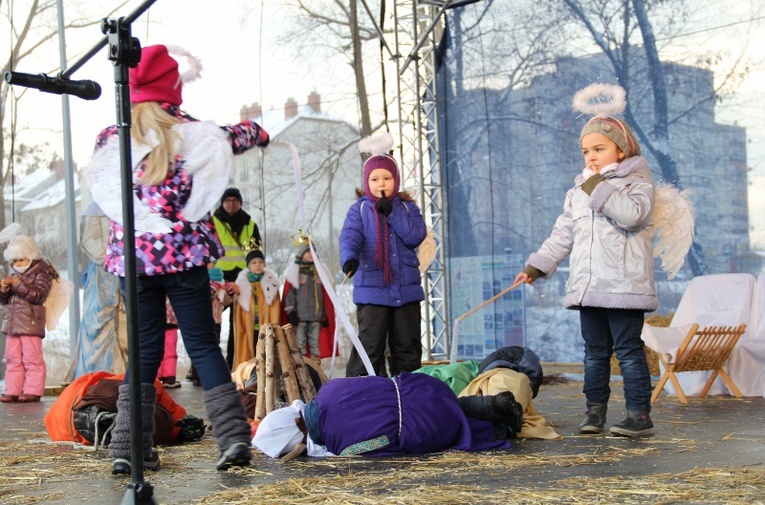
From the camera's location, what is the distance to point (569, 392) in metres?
7.04

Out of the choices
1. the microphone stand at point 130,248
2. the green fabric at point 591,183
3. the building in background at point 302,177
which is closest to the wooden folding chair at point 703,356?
the green fabric at point 591,183

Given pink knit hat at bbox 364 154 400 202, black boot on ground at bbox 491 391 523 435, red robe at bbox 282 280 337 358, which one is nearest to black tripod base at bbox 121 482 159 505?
black boot on ground at bbox 491 391 523 435

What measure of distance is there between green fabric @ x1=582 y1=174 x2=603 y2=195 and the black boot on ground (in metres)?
1.04

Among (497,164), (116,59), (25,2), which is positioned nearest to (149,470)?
(116,59)

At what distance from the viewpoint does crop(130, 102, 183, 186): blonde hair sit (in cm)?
372

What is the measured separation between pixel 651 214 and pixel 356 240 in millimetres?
1807

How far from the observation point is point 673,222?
492cm

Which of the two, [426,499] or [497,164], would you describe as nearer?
[426,499]

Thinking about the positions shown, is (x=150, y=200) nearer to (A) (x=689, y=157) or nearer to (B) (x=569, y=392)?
(B) (x=569, y=392)

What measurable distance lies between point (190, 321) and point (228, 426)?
0.43 metres

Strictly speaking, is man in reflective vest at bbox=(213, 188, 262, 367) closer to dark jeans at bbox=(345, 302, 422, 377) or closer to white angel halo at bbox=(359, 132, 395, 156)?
white angel halo at bbox=(359, 132, 395, 156)

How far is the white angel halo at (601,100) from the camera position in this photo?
4.92 meters

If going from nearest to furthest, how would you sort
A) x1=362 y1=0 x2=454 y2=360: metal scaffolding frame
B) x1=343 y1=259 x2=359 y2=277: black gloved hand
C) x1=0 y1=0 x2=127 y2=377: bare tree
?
x1=343 y1=259 x2=359 y2=277: black gloved hand < x1=362 y1=0 x2=454 y2=360: metal scaffolding frame < x1=0 y1=0 x2=127 y2=377: bare tree

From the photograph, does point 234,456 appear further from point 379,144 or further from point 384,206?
point 379,144
